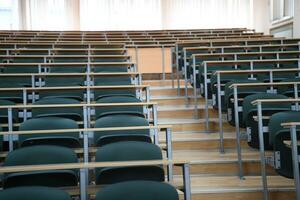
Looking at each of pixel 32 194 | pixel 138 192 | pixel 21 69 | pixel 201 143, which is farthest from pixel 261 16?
pixel 32 194

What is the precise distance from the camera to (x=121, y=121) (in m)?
3.70

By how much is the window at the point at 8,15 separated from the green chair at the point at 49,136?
10.2m

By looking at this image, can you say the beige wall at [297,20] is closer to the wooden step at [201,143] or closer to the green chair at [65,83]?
the green chair at [65,83]

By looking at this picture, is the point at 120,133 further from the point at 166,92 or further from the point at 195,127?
the point at 166,92

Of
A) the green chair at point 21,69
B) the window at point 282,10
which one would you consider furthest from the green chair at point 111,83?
the window at point 282,10

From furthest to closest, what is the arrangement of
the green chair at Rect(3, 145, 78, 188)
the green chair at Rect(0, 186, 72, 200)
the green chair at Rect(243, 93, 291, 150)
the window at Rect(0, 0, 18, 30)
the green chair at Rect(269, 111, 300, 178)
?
the window at Rect(0, 0, 18, 30)
the green chair at Rect(243, 93, 291, 150)
the green chair at Rect(269, 111, 300, 178)
the green chair at Rect(3, 145, 78, 188)
the green chair at Rect(0, 186, 72, 200)

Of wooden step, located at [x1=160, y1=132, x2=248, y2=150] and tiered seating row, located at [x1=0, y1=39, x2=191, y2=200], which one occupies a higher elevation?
tiered seating row, located at [x1=0, y1=39, x2=191, y2=200]

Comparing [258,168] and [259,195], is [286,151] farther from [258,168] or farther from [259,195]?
[258,168]

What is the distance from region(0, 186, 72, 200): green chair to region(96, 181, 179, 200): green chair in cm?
20

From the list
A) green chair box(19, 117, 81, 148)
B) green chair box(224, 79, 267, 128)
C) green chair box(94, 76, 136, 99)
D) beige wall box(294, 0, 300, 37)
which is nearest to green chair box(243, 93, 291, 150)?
green chair box(224, 79, 267, 128)

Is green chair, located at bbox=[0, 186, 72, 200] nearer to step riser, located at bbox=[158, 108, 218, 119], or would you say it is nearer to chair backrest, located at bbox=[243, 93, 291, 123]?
chair backrest, located at bbox=[243, 93, 291, 123]

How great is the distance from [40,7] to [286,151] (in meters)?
11.1

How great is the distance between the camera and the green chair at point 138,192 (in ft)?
7.54

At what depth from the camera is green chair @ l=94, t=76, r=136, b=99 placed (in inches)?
197
